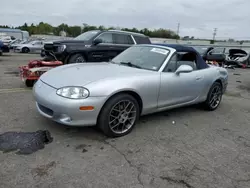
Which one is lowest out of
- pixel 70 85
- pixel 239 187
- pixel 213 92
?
pixel 239 187

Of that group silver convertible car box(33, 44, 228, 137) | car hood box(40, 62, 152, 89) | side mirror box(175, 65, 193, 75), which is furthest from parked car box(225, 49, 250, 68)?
car hood box(40, 62, 152, 89)

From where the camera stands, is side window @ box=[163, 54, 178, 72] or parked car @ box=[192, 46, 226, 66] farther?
parked car @ box=[192, 46, 226, 66]

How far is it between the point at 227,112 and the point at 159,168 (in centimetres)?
322

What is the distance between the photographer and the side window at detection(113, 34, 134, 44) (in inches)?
370

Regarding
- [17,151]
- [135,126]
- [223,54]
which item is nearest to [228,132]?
[135,126]

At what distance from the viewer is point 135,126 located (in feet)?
13.3

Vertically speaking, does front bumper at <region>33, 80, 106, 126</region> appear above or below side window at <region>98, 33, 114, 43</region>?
below

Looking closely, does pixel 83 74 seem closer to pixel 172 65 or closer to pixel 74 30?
pixel 172 65

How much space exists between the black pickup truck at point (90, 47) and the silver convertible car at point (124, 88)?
3.87 meters

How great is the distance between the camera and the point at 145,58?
4.34 m

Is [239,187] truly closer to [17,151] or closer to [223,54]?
[17,151]

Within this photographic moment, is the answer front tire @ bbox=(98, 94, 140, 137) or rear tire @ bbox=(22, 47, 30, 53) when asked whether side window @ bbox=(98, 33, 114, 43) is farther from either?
rear tire @ bbox=(22, 47, 30, 53)

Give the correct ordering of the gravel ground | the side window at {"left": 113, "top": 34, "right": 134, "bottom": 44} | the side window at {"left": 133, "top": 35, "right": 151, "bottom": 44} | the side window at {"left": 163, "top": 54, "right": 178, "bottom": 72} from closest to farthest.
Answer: the gravel ground, the side window at {"left": 163, "top": 54, "right": 178, "bottom": 72}, the side window at {"left": 113, "top": 34, "right": 134, "bottom": 44}, the side window at {"left": 133, "top": 35, "right": 151, "bottom": 44}

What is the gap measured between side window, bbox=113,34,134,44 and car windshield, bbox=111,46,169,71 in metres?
4.81
